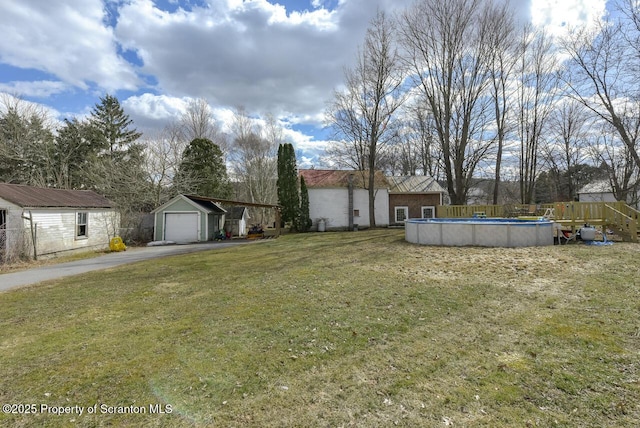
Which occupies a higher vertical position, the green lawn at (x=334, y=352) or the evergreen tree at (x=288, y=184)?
the evergreen tree at (x=288, y=184)

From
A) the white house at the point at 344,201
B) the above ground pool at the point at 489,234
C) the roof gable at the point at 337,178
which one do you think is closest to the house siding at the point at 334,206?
the white house at the point at 344,201

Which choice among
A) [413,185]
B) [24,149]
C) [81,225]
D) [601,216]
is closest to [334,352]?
[601,216]

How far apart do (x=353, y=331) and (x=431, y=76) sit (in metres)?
23.2

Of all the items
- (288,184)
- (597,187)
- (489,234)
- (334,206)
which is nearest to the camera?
(489,234)

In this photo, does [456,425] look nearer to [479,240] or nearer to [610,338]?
[610,338]

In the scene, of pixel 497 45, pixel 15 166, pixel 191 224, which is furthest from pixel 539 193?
pixel 15 166

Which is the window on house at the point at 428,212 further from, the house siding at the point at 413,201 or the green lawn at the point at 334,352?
the green lawn at the point at 334,352

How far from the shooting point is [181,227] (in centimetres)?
2052

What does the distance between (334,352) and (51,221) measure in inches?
655

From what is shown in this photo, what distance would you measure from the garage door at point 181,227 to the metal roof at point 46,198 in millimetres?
3458

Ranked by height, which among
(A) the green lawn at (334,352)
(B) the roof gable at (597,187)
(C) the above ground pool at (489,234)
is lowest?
(A) the green lawn at (334,352)

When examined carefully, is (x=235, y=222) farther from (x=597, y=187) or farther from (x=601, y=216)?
(x=597, y=187)

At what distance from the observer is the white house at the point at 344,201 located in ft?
84.4

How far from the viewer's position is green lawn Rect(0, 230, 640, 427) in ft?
8.53
